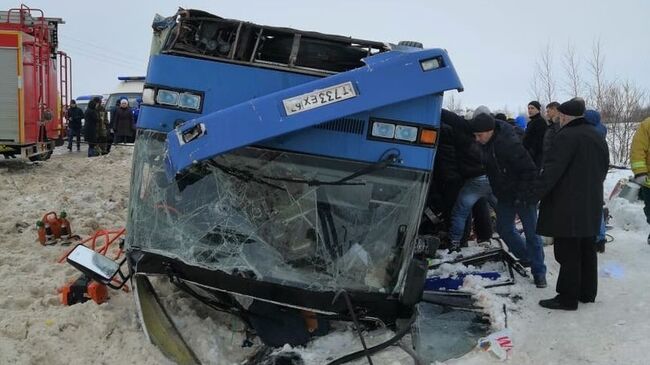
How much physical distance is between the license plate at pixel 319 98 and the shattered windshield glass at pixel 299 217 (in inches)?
20.5

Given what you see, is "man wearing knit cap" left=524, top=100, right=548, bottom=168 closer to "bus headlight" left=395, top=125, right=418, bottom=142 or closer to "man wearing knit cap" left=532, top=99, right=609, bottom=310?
"man wearing knit cap" left=532, top=99, right=609, bottom=310

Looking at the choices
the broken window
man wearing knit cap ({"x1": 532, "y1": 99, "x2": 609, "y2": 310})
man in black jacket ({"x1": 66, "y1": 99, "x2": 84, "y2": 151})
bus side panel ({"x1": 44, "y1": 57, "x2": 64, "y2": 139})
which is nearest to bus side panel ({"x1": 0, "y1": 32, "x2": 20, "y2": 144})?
bus side panel ({"x1": 44, "y1": 57, "x2": 64, "y2": 139})

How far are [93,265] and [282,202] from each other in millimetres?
1636

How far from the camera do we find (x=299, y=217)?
171 inches

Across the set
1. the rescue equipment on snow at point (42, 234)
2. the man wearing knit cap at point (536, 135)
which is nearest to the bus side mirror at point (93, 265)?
the rescue equipment on snow at point (42, 234)

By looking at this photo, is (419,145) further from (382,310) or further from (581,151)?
(581,151)

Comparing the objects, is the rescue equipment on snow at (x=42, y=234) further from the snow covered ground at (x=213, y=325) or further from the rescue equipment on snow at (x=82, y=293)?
the rescue equipment on snow at (x=82, y=293)

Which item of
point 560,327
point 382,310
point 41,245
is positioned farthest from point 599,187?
point 41,245

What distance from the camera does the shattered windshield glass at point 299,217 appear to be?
14.1 ft

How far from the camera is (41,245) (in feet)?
22.6

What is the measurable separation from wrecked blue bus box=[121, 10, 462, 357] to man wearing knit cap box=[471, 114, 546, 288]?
2.00m

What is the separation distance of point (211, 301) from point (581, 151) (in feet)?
11.6

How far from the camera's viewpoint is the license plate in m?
3.86

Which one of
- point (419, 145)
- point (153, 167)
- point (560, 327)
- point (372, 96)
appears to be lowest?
point (560, 327)
